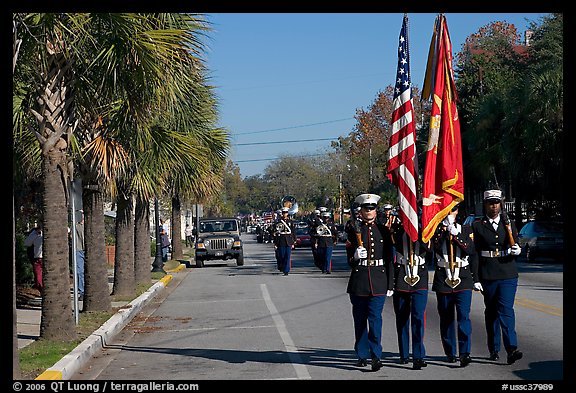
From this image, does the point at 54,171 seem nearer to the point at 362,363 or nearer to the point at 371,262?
the point at 371,262

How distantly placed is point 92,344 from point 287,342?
282cm

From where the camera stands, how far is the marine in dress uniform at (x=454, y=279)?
1085 centimetres

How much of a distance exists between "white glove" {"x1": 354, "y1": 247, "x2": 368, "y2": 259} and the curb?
12.3 ft

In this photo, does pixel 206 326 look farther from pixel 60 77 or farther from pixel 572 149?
pixel 572 149

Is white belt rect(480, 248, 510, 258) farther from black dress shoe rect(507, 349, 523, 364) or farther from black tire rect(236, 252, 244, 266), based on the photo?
black tire rect(236, 252, 244, 266)

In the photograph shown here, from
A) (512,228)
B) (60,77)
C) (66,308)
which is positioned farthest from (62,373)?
(512,228)

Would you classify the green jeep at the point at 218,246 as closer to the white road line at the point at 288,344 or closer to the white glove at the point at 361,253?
the white road line at the point at 288,344

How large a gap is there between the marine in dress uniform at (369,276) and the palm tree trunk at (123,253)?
1128cm

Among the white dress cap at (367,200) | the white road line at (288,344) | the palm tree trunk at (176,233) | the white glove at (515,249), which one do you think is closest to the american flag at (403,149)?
the white dress cap at (367,200)

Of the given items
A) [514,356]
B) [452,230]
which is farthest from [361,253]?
[514,356]

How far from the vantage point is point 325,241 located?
28672mm

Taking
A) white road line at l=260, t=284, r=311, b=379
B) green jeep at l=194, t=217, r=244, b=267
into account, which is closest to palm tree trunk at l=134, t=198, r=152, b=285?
white road line at l=260, t=284, r=311, b=379

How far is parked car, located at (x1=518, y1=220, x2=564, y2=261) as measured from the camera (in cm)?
3328

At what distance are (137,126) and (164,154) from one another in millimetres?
3258
